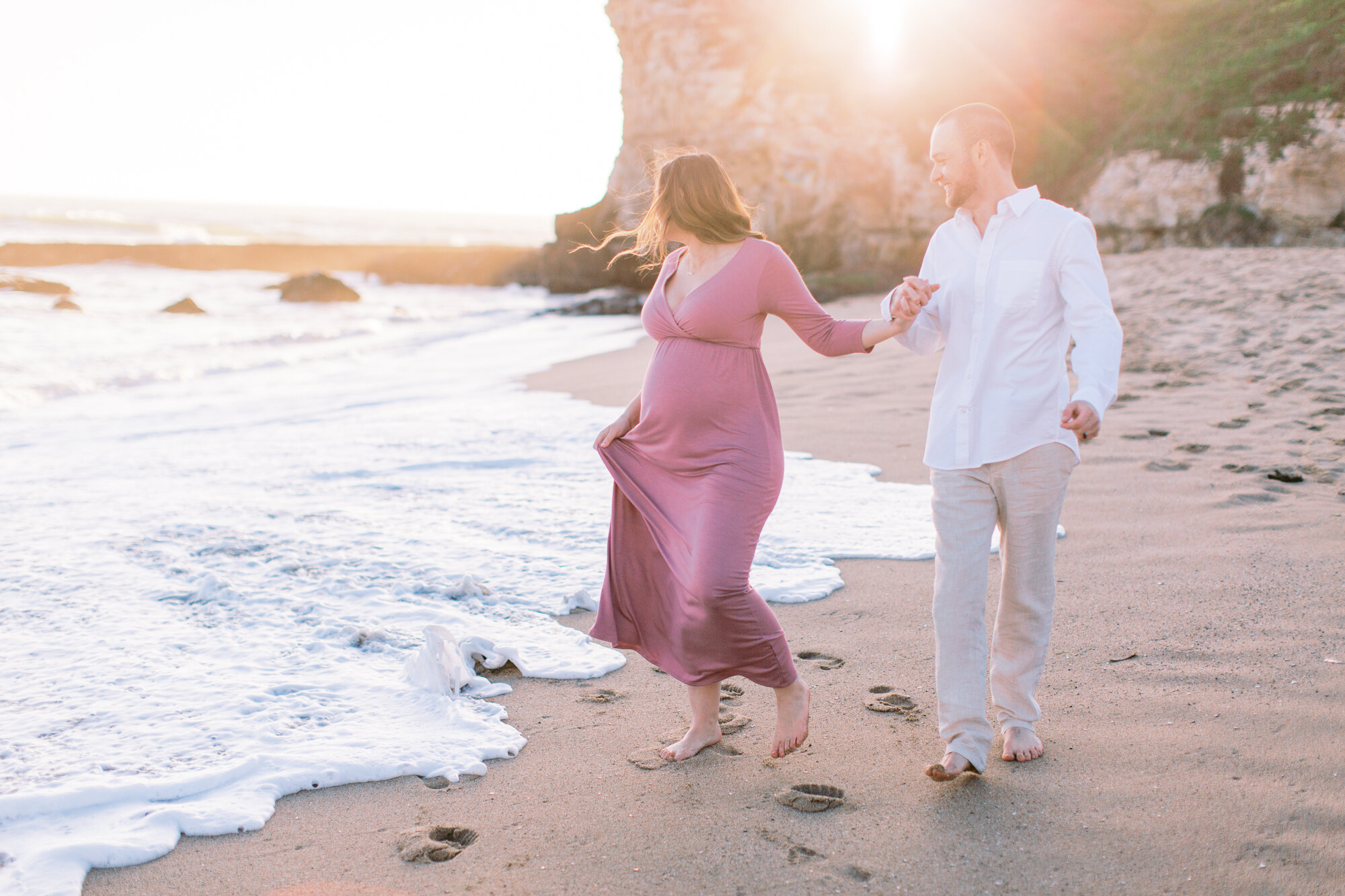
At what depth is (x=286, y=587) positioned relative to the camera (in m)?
4.08

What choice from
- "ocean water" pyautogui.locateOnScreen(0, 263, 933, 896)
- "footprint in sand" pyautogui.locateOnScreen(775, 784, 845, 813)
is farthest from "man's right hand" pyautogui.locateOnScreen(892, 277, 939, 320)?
"ocean water" pyautogui.locateOnScreen(0, 263, 933, 896)

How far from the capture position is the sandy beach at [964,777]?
2.05 m

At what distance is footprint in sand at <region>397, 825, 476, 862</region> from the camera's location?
2.17m

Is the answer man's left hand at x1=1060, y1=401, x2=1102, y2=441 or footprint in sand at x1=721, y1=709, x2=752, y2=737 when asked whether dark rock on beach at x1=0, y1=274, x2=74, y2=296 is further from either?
man's left hand at x1=1060, y1=401, x2=1102, y2=441

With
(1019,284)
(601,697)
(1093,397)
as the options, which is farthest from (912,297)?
(601,697)

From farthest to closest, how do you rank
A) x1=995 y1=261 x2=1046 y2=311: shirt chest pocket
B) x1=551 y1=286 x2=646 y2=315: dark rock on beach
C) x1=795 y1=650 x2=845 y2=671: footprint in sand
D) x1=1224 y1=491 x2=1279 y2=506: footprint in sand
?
x1=551 y1=286 x2=646 y2=315: dark rock on beach → x1=1224 y1=491 x2=1279 y2=506: footprint in sand → x1=795 y1=650 x2=845 y2=671: footprint in sand → x1=995 y1=261 x2=1046 y2=311: shirt chest pocket

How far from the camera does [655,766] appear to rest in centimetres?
259

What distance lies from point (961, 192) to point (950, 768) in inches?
59.0

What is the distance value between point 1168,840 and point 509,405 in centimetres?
718

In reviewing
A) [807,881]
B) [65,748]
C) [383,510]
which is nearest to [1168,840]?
[807,881]

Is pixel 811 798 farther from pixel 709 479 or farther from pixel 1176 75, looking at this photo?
pixel 1176 75

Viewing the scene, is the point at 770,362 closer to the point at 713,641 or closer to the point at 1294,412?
the point at 1294,412

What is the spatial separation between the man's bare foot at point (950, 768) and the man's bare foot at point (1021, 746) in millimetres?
166

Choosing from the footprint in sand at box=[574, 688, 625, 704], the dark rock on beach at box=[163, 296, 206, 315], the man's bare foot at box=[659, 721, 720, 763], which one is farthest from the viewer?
the dark rock on beach at box=[163, 296, 206, 315]
